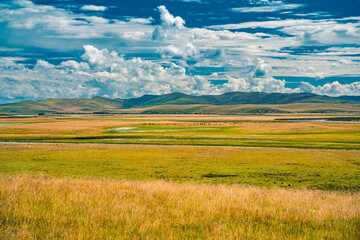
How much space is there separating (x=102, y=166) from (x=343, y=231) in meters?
31.6

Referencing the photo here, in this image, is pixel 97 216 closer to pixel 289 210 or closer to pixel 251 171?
pixel 289 210

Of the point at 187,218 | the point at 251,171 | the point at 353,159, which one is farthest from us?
the point at 353,159

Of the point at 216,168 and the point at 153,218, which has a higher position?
the point at 153,218

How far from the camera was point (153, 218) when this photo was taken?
808 centimetres

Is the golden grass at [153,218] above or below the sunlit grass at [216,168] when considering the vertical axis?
above

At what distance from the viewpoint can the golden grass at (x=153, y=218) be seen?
7000mm

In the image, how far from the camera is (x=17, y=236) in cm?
637

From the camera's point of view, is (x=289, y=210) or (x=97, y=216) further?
(x=289, y=210)

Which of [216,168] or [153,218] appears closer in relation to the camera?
[153,218]

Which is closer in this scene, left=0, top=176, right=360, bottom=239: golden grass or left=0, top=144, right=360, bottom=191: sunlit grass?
left=0, top=176, right=360, bottom=239: golden grass

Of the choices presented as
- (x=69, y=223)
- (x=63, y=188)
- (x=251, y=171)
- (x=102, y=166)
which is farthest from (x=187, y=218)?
(x=102, y=166)

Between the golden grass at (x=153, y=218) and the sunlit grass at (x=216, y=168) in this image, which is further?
the sunlit grass at (x=216, y=168)

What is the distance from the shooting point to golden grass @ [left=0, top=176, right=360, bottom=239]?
7.00m

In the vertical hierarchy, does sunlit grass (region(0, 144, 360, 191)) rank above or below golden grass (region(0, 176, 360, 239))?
below
